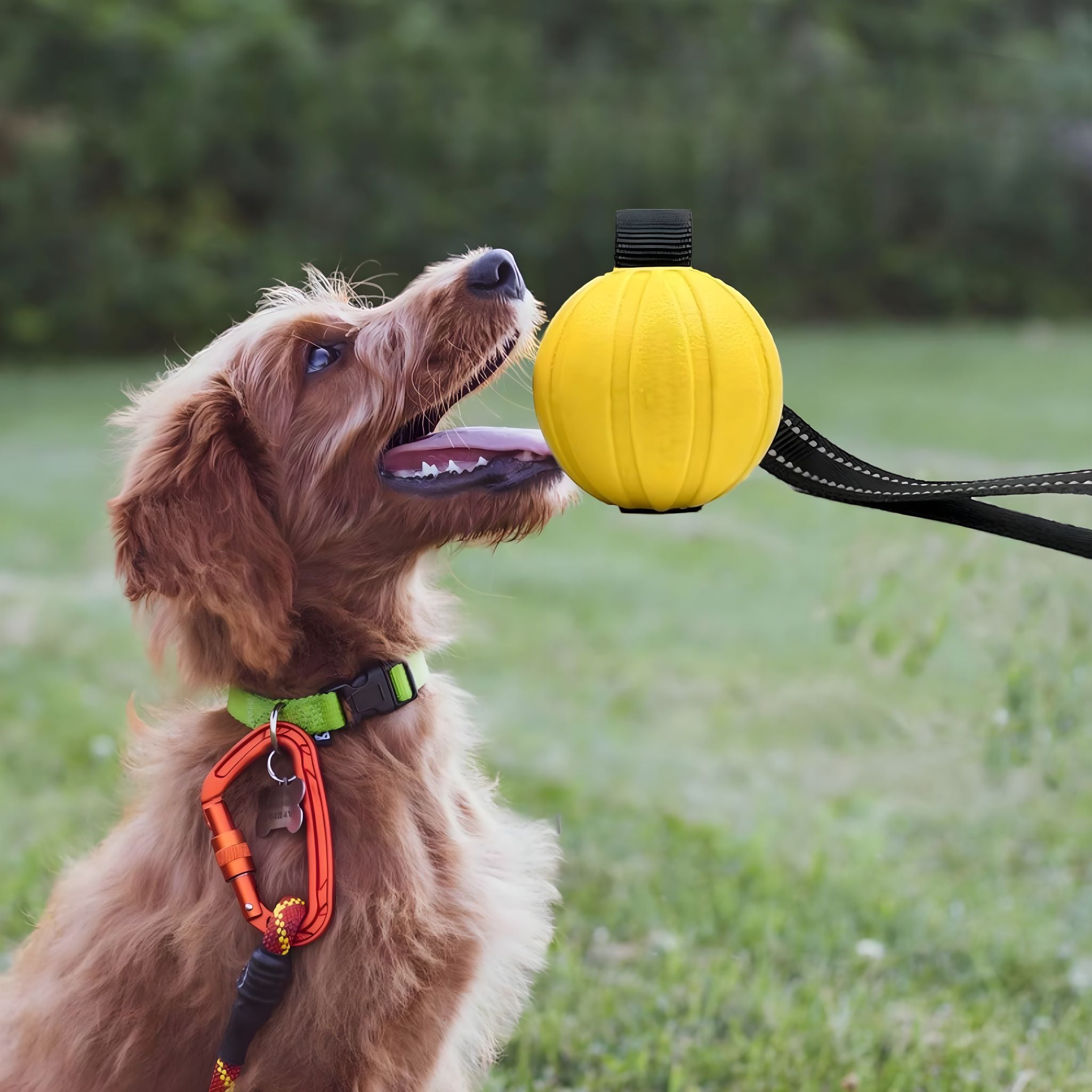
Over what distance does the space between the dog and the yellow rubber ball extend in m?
0.50

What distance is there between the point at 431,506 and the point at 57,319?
2255cm

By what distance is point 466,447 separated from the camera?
2.66 m

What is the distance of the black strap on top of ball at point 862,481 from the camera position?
84.9 inches

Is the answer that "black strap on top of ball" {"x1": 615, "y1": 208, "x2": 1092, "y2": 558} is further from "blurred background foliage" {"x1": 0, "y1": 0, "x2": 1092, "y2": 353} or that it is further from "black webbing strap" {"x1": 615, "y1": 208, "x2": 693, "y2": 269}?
"blurred background foliage" {"x1": 0, "y1": 0, "x2": 1092, "y2": 353}

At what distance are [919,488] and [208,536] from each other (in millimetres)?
1313

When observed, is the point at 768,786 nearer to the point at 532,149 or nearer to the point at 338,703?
the point at 338,703

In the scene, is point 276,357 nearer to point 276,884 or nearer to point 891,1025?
point 276,884

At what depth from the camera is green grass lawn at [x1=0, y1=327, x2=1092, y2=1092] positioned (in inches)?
144

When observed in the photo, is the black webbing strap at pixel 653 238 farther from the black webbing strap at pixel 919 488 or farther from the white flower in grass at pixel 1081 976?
the white flower in grass at pixel 1081 976

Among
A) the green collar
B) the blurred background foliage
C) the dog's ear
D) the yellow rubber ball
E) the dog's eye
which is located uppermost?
the yellow rubber ball

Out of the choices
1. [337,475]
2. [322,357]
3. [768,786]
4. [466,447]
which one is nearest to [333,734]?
[337,475]

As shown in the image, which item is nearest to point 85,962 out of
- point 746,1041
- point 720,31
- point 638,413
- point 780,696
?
point 638,413

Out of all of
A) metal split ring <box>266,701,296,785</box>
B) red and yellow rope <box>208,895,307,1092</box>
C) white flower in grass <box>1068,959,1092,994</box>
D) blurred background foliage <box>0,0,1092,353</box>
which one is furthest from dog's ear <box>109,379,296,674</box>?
blurred background foliage <box>0,0,1092,353</box>

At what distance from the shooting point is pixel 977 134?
1067 inches
